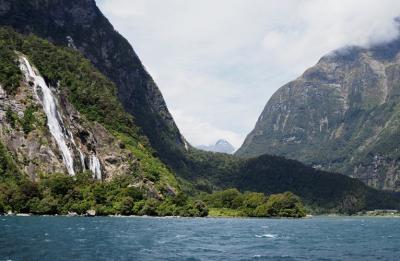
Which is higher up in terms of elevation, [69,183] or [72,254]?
[69,183]

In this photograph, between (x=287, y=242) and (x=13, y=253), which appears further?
(x=287, y=242)

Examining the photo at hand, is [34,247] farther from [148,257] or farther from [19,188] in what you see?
[19,188]

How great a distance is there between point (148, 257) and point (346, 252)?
1295 inches

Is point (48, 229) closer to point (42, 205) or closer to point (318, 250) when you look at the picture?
point (318, 250)

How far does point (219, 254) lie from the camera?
277ft

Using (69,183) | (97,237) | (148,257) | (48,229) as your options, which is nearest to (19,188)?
(69,183)

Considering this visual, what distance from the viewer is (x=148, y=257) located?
7731cm

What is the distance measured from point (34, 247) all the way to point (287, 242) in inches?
1908

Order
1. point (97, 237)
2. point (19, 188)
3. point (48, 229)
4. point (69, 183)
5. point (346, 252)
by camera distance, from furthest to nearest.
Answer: point (69, 183), point (19, 188), point (48, 229), point (97, 237), point (346, 252)

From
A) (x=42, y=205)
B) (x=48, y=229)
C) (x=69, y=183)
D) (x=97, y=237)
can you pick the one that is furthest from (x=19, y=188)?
(x=97, y=237)

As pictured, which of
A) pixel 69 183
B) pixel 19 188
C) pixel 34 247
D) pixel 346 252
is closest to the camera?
pixel 34 247

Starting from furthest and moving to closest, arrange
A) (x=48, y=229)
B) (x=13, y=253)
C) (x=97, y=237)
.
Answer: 1. (x=48, y=229)
2. (x=97, y=237)
3. (x=13, y=253)

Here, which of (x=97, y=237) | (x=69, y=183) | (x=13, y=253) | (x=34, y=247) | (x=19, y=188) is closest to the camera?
(x=13, y=253)

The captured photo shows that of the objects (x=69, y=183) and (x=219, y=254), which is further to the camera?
(x=69, y=183)
